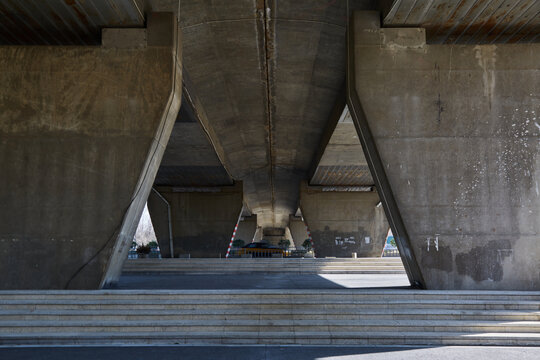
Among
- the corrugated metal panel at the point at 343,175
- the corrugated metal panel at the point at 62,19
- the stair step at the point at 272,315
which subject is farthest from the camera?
the corrugated metal panel at the point at 343,175

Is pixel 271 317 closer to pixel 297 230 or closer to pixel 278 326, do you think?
pixel 278 326

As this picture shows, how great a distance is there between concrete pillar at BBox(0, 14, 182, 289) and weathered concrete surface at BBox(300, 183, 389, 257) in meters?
19.4

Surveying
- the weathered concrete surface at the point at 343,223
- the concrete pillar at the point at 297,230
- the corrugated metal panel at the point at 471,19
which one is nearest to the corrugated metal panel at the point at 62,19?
the corrugated metal panel at the point at 471,19

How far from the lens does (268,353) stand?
18.2 feet

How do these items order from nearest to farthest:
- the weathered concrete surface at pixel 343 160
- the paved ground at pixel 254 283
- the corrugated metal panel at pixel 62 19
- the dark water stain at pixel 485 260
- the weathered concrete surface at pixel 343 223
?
1. the dark water stain at pixel 485 260
2. the corrugated metal panel at pixel 62 19
3. the paved ground at pixel 254 283
4. the weathered concrete surface at pixel 343 160
5. the weathered concrete surface at pixel 343 223

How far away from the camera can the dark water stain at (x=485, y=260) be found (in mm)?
8461

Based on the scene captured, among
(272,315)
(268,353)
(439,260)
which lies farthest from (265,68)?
(268,353)

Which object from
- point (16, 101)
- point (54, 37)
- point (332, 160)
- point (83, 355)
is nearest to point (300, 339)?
point (83, 355)

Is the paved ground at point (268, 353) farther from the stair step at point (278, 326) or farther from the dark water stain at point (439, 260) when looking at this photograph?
the dark water stain at point (439, 260)

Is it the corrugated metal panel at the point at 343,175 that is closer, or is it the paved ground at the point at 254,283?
the paved ground at the point at 254,283

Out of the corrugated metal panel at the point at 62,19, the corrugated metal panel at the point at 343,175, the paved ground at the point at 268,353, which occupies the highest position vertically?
the corrugated metal panel at the point at 62,19

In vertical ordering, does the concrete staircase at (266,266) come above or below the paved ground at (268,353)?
above

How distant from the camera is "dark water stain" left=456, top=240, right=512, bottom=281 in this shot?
8461 mm

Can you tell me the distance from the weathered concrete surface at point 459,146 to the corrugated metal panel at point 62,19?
4918 mm
